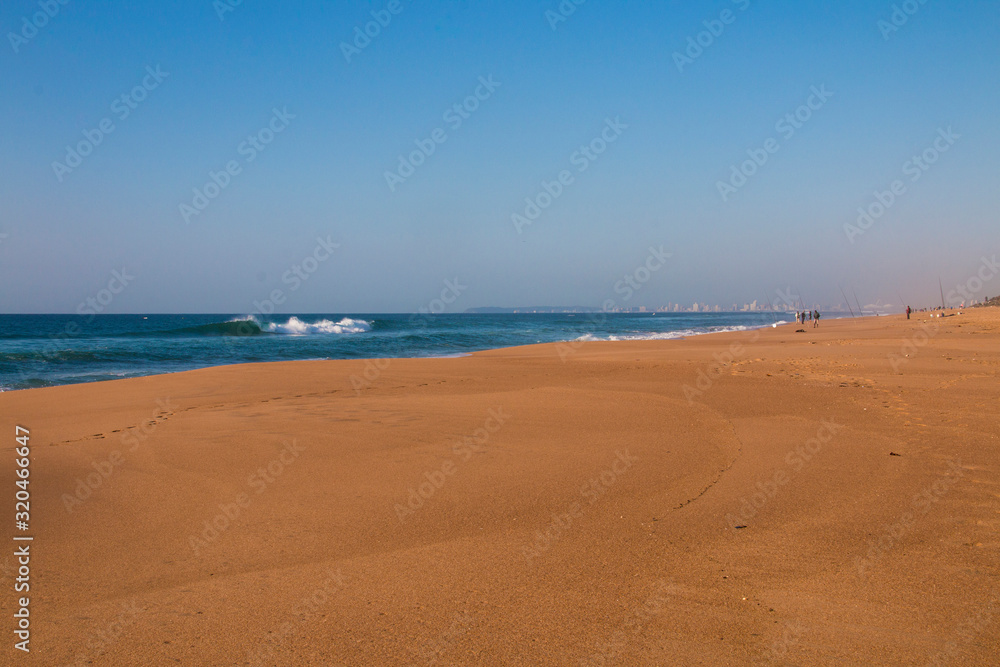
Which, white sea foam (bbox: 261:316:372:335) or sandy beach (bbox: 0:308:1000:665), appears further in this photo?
white sea foam (bbox: 261:316:372:335)

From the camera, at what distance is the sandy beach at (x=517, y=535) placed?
9.48ft

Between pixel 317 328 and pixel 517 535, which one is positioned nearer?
pixel 517 535

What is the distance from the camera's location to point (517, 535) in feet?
13.6

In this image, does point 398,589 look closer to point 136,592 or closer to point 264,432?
point 136,592

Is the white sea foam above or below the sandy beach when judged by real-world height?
above

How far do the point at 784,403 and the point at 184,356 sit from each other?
22843mm

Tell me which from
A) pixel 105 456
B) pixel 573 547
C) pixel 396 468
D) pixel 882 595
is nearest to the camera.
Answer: pixel 882 595

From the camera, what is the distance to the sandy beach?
9.48ft

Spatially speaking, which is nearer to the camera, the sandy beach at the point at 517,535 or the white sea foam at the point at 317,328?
the sandy beach at the point at 517,535

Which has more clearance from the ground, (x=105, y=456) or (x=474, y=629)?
(x=105, y=456)

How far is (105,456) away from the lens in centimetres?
621

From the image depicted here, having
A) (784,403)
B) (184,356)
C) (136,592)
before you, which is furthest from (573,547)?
(184,356)

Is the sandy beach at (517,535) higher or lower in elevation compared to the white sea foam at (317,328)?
lower

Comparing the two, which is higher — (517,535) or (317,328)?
(317,328)
